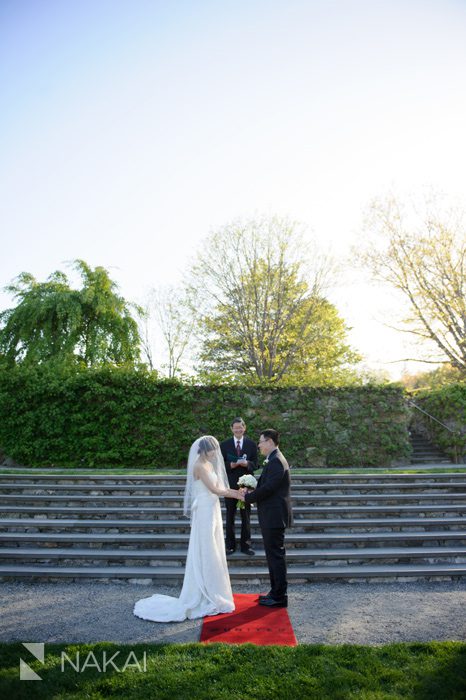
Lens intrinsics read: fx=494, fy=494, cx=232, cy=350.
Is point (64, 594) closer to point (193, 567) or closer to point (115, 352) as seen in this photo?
point (193, 567)

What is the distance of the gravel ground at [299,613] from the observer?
17.0ft

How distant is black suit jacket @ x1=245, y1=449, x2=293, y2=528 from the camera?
6191 millimetres

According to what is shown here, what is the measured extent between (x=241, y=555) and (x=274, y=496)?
2.01 meters

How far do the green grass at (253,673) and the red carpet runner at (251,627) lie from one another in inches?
12.9

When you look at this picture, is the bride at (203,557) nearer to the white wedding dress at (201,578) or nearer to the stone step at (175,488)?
the white wedding dress at (201,578)

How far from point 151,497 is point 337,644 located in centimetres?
536

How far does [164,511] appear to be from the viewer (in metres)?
9.16

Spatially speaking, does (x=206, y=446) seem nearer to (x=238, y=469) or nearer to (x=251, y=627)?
(x=238, y=469)

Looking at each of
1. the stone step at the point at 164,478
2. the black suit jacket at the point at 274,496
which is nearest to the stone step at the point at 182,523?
the stone step at the point at 164,478

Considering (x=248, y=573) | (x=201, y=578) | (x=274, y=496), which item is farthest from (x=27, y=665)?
(x=248, y=573)

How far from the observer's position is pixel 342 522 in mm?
8867

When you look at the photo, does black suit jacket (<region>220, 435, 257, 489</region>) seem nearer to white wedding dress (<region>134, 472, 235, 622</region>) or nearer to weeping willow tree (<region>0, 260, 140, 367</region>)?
white wedding dress (<region>134, 472, 235, 622</region>)

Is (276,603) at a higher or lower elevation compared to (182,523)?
lower

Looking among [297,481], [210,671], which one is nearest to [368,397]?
[297,481]
